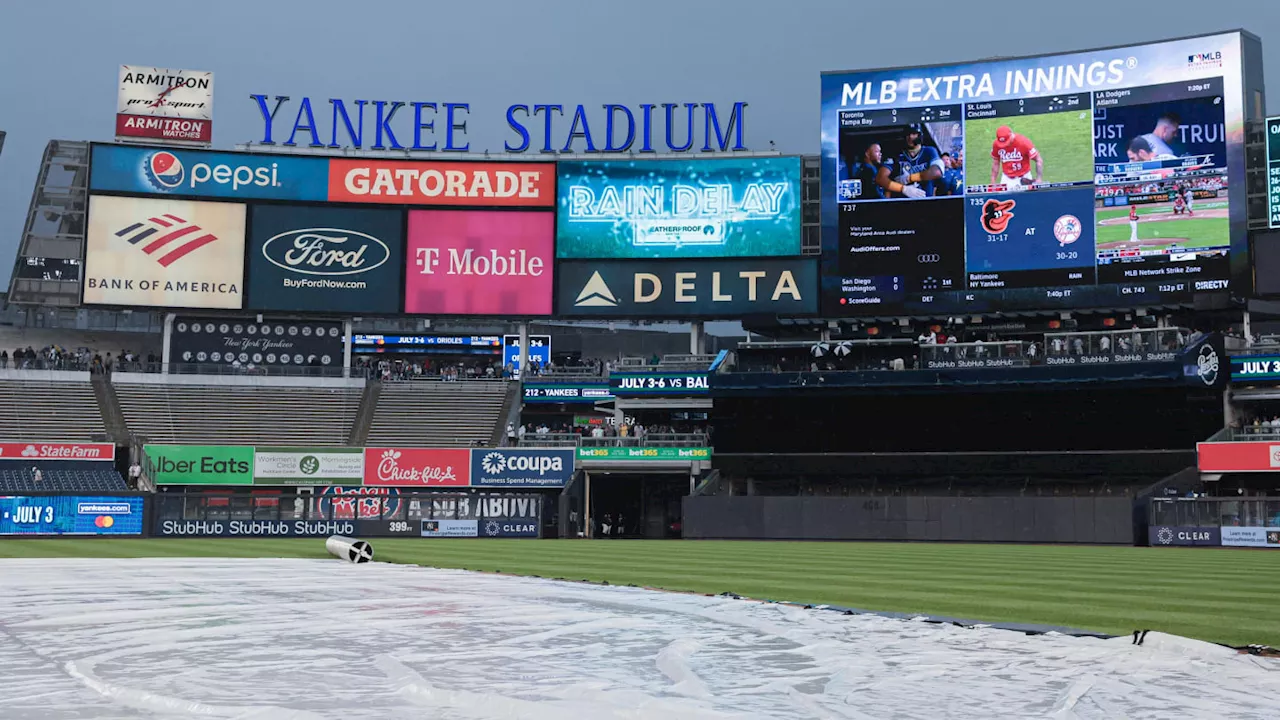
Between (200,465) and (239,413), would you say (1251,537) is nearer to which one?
(200,465)

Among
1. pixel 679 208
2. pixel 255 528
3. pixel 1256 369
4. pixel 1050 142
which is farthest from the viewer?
pixel 679 208

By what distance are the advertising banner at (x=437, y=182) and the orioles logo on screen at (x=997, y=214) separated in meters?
19.7

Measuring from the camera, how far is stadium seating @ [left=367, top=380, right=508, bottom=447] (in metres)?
55.5

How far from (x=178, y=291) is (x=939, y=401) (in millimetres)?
33892

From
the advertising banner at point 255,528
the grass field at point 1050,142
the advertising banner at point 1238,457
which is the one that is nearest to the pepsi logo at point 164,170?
the advertising banner at point 255,528

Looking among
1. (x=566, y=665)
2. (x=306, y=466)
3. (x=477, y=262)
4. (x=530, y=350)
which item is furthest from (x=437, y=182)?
(x=566, y=665)

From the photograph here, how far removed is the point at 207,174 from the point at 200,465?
14.8 m

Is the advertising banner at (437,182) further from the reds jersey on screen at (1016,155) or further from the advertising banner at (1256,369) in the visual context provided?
the advertising banner at (1256,369)

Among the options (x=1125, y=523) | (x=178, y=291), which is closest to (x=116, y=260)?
(x=178, y=291)

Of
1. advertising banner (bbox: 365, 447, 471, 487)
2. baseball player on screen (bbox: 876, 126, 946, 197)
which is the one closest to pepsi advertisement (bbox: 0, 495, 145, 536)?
advertising banner (bbox: 365, 447, 471, 487)

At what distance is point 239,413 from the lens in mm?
56500

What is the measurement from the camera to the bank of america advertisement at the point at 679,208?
2227 inches

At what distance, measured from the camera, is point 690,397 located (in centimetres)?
5588

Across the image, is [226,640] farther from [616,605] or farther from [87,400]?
[87,400]
